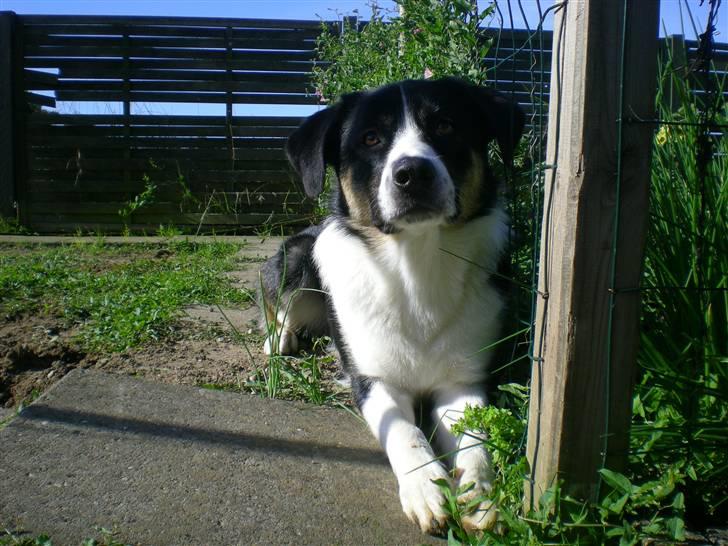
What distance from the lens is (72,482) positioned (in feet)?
6.44

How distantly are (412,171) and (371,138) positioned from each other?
481 millimetres

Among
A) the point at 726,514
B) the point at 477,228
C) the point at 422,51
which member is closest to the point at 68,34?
the point at 422,51

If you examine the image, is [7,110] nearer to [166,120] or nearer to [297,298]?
[166,120]

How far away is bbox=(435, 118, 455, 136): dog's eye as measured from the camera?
2.67 m

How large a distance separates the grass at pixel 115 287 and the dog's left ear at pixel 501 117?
6.73 feet

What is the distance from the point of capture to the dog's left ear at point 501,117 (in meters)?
2.70

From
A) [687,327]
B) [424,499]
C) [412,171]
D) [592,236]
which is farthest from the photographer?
[412,171]

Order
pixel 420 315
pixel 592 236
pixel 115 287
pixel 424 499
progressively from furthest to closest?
1. pixel 115 287
2. pixel 420 315
3. pixel 424 499
4. pixel 592 236

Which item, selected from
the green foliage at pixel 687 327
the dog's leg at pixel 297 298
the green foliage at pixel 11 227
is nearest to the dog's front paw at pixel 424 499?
the green foliage at pixel 687 327

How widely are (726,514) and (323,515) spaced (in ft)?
3.56

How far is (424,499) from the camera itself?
1854mm

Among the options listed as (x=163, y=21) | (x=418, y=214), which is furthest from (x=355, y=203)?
(x=163, y=21)

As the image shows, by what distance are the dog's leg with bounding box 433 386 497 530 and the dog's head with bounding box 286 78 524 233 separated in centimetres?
68

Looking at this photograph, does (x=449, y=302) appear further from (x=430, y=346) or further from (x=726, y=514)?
Answer: (x=726, y=514)
